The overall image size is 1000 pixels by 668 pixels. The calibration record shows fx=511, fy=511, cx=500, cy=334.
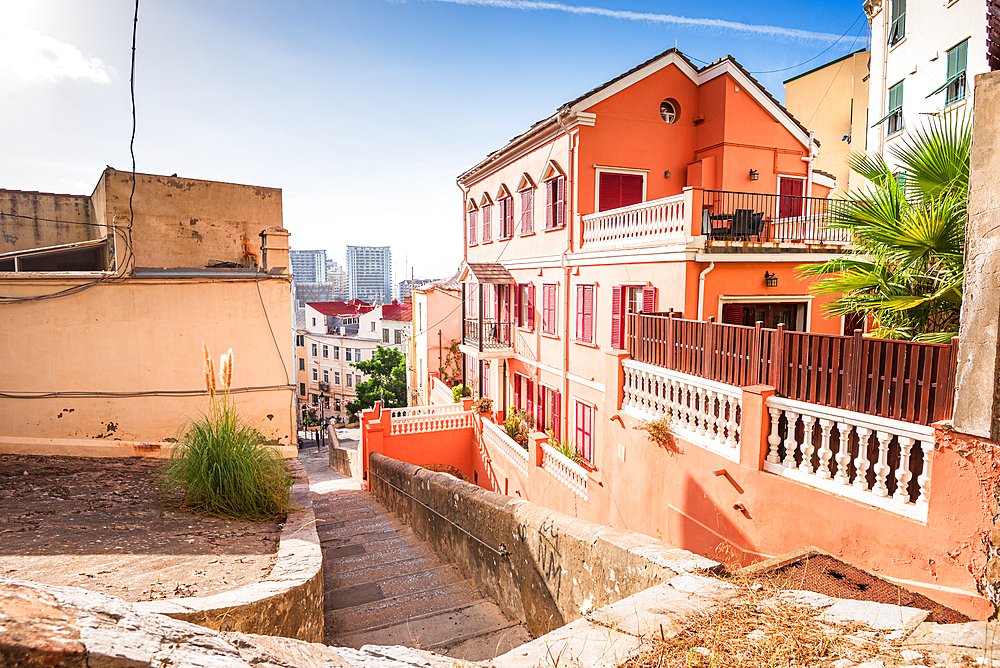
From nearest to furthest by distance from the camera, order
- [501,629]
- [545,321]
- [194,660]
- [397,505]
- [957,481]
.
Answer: [194,660]
[957,481]
[501,629]
[397,505]
[545,321]

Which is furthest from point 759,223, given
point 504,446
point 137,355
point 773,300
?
point 137,355

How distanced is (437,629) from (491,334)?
14.0 metres

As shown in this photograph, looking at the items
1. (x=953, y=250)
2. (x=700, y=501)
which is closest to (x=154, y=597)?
(x=700, y=501)


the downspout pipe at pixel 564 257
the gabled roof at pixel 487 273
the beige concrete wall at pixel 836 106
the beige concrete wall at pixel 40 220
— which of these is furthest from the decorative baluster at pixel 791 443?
the beige concrete wall at pixel 836 106

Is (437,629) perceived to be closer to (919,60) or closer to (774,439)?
(774,439)

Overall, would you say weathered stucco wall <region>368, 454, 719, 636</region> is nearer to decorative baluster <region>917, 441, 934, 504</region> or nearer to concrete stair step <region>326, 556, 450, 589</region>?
concrete stair step <region>326, 556, 450, 589</region>

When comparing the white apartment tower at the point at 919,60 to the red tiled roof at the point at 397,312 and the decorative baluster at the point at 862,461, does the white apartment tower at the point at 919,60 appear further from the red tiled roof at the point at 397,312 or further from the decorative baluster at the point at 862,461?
the red tiled roof at the point at 397,312

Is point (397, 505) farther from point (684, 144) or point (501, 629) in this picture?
point (684, 144)

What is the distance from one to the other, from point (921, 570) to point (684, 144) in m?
13.2

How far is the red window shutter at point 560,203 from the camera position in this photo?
1385cm

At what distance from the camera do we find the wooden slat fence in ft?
11.9

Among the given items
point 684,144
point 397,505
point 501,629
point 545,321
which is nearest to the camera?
point 501,629

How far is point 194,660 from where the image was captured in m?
1.68

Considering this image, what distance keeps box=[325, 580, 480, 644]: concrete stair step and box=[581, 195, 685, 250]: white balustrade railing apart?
7.51 meters
